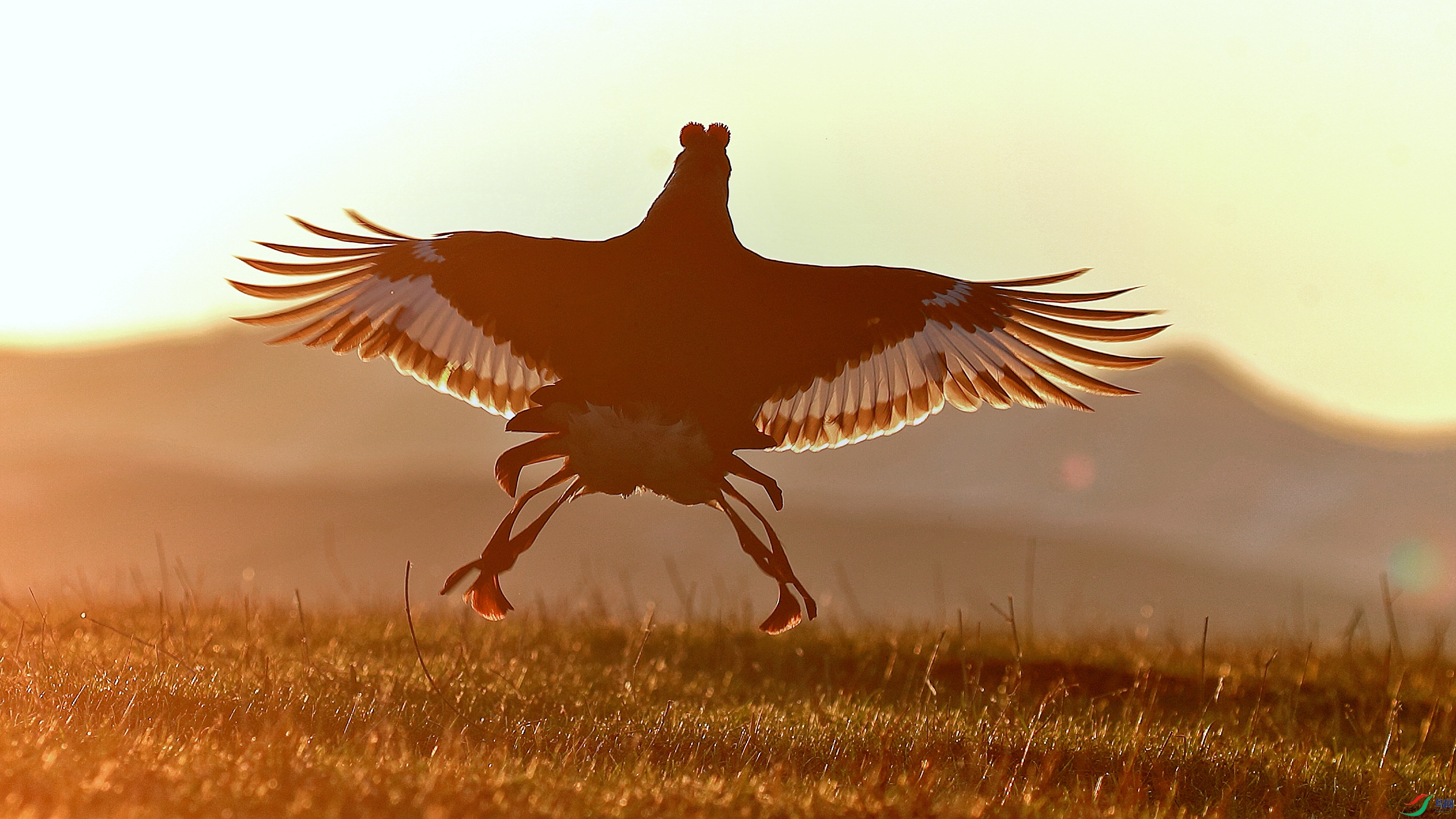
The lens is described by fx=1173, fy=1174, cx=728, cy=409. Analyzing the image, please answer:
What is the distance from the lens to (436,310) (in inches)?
279

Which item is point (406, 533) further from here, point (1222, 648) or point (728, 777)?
point (728, 777)

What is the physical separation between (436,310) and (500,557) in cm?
163

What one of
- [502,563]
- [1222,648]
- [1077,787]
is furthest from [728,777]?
[1222,648]

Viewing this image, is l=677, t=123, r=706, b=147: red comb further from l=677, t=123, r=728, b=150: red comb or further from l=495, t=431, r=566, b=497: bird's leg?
l=495, t=431, r=566, b=497: bird's leg

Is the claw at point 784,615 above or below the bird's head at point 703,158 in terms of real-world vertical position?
below

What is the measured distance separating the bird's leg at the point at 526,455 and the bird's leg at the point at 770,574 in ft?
2.99

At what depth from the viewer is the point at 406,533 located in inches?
1490

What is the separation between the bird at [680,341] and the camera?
20.0 ft

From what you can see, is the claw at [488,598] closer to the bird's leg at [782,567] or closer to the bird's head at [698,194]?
the bird's leg at [782,567]

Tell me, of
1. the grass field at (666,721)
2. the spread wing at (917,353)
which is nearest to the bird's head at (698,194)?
the spread wing at (917,353)

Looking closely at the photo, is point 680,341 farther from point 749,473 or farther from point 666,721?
point 666,721

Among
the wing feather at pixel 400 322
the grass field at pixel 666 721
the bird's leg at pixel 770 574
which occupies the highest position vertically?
the wing feather at pixel 400 322

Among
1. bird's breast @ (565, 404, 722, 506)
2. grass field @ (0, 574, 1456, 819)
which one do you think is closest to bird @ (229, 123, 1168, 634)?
bird's breast @ (565, 404, 722, 506)

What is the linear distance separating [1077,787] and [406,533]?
34777 mm
